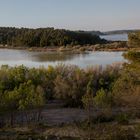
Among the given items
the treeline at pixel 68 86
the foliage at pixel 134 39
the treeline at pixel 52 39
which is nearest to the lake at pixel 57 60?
the treeline at pixel 68 86

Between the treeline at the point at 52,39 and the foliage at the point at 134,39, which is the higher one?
the foliage at the point at 134,39

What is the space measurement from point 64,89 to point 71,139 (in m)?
11.7

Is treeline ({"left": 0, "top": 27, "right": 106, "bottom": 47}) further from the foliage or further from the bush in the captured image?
the bush

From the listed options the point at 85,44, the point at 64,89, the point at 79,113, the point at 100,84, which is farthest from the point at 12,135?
the point at 85,44

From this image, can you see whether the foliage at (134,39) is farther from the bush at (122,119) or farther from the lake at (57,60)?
the lake at (57,60)

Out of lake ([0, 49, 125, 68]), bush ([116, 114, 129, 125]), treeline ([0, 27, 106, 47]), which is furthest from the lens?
treeline ([0, 27, 106, 47])

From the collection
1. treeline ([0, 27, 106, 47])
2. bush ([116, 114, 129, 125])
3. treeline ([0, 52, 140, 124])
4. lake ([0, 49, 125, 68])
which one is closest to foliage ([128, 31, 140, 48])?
treeline ([0, 52, 140, 124])

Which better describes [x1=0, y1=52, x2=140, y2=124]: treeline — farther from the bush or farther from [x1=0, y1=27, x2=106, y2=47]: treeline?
[x1=0, y1=27, x2=106, y2=47]: treeline

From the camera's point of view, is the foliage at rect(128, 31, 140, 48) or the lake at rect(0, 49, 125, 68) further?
the lake at rect(0, 49, 125, 68)

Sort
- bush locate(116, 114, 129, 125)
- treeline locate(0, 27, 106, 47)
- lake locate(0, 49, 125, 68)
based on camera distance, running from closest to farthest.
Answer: bush locate(116, 114, 129, 125), lake locate(0, 49, 125, 68), treeline locate(0, 27, 106, 47)

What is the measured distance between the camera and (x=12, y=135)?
18.5 meters

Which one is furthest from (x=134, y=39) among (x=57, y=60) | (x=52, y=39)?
(x=52, y=39)

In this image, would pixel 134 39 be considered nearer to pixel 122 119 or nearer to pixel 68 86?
pixel 122 119

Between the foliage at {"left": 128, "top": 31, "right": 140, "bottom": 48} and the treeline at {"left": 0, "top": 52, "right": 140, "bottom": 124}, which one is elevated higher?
the foliage at {"left": 128, "top": 31, "right": 140, "bottom": 48}
